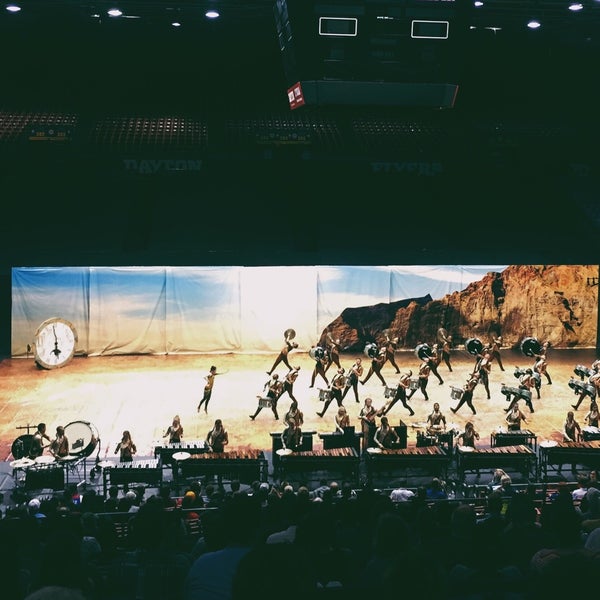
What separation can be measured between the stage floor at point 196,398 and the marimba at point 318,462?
7.48ft

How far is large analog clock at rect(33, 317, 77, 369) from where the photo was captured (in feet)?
78.6

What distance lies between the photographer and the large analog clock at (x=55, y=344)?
23969 mm

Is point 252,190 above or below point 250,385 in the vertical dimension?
above

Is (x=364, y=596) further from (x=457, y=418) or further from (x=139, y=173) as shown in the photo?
(x=139, y=173)

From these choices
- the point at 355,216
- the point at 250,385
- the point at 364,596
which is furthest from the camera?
the point at 355,216

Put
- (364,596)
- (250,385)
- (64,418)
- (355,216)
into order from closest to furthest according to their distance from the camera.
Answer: (364,596)
(64,418)
(250,385)
(355,216)

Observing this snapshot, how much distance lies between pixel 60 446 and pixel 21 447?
2.51ft

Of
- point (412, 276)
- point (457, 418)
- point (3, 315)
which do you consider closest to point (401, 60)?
point (457, 418)

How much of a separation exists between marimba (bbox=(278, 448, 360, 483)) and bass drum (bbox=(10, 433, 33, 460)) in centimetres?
502

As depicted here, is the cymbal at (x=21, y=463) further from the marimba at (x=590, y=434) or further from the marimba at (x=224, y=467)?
the marimba at (x=590, y=434)

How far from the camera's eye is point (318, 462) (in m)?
15.4

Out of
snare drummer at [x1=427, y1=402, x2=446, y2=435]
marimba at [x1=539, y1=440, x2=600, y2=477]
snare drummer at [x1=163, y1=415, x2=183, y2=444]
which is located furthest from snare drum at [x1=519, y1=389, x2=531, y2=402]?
snare drummer at [x1=163, y1=415, x2=183, y2=444]

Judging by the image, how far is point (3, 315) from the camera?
2638cm

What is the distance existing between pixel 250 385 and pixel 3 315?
9.24 metres
